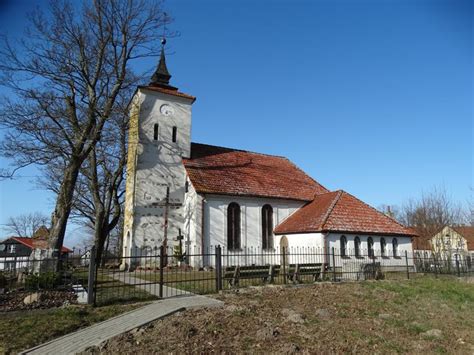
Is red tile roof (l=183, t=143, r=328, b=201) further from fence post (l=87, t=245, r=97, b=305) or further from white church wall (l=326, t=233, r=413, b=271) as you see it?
fence post (l=87, t=245, r=97, b=305)

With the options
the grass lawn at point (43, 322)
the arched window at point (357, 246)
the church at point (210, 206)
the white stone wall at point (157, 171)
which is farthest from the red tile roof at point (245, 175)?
the grass lawn at point (43, 322)

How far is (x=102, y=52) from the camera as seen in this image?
1902 centimetres

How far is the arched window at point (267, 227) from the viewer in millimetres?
24253

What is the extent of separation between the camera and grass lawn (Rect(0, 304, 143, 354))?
7.22m

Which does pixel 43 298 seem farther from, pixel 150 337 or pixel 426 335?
pixel 426 335

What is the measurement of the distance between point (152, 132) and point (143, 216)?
6057 millimetres

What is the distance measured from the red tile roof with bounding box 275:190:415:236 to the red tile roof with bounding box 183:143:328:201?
2118mm

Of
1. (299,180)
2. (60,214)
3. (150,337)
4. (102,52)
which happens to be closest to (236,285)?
(150,337)

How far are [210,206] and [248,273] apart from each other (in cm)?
916

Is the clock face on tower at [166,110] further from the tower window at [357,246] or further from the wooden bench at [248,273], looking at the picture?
the tower window at [357,246]

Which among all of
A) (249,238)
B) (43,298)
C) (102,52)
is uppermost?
(102,52)

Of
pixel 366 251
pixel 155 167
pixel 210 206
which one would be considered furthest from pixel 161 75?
pixel 366 251

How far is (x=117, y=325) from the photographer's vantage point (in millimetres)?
8109

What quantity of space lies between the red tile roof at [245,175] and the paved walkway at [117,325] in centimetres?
1211
